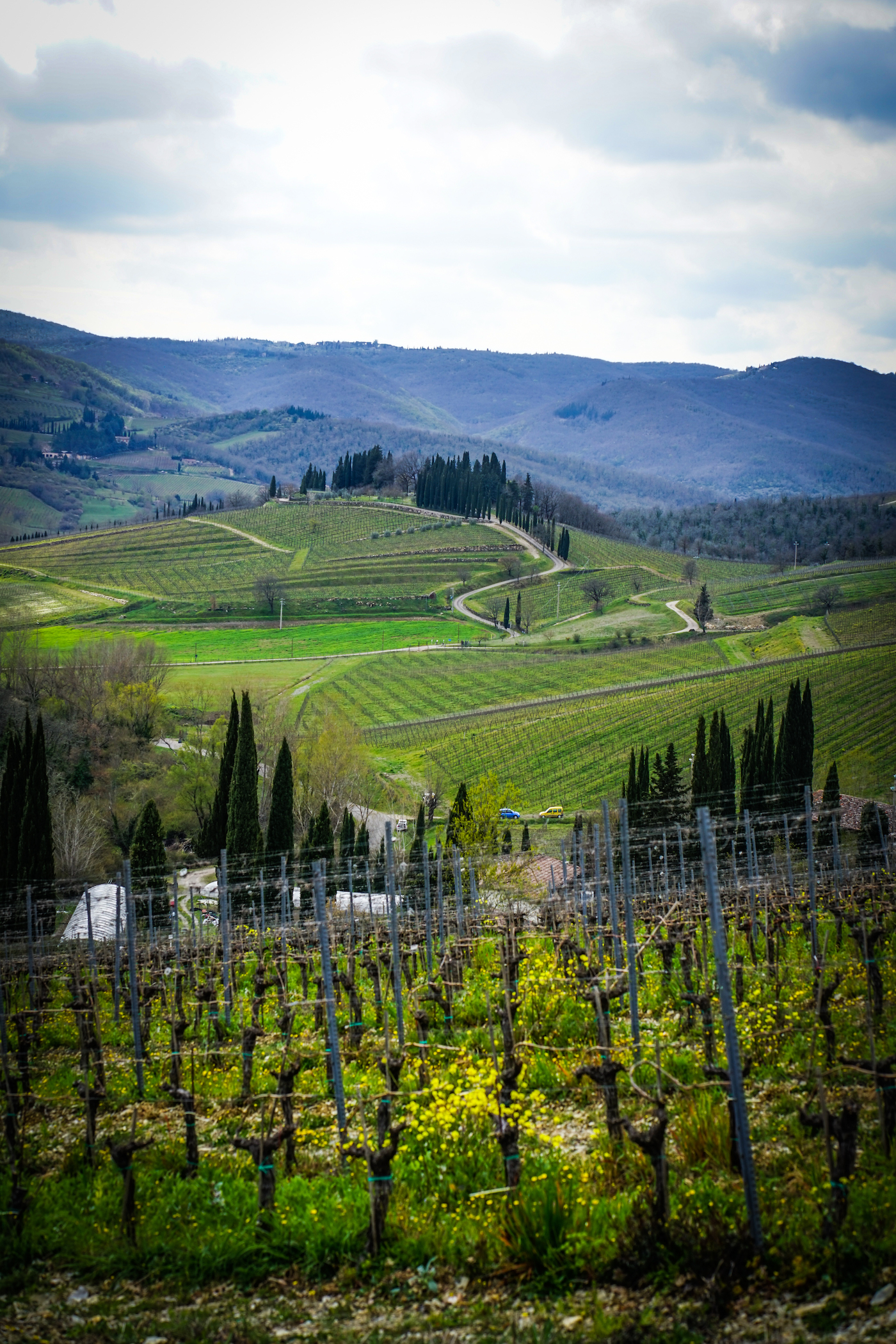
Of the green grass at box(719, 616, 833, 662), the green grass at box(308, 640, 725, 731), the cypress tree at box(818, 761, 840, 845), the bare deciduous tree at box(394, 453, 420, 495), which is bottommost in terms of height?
the cypress tree at box(818, 761, 840, 845)

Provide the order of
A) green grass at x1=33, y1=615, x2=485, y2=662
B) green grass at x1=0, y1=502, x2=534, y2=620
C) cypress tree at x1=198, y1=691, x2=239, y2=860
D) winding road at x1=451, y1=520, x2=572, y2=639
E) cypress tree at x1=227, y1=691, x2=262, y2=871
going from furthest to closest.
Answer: green grass at x1=0, y1=502, x2=534, y2=620 → winding road at x1=451, y1=520, x2=572, y2=639 → green grass at x1=33, y1=615, x2=485, y2=662 → cypress tree at x1=198, y1=691, x2=239, y2=860 → cypress tree at x1=227, y1=691, x2=262, y2=871

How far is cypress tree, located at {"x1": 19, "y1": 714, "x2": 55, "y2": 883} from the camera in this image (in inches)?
1508

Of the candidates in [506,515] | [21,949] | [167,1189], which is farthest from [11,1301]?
[506,515]

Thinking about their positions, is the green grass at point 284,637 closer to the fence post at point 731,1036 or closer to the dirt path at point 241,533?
the dirt path at point 241,533

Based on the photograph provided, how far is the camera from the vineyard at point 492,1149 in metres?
8.48

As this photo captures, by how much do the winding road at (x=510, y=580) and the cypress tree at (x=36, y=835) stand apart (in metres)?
71.4

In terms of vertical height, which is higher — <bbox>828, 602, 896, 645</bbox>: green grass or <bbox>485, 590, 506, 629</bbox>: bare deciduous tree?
<bbox>485, 590, 506, 629</bbox>: bare deciduous tree

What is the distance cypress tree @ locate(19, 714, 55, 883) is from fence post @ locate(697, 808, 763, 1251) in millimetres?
35121

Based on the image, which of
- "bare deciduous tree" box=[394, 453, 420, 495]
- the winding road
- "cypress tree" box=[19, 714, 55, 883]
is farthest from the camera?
"bare deciduous tree" box=[394, 453, 420, 495]

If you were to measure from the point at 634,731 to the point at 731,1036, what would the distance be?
61642 mm

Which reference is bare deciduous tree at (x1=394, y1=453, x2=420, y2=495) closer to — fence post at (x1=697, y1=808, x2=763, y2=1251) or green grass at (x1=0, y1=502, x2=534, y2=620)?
green grass at (x1=0, y1=502, x2=534, y2=620)

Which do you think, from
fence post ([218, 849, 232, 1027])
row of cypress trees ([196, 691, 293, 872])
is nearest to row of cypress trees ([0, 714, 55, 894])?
row of cypress trees ([196, 691, 293, 872])

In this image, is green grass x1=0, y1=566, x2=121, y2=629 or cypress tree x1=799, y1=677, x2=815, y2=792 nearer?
cypress tree x1=799, y1=677, x2=815, y2=792

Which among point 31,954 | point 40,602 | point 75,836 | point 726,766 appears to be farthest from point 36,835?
point 40,602
